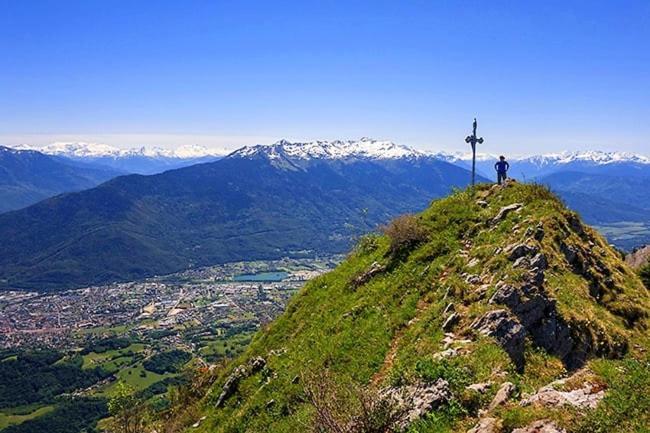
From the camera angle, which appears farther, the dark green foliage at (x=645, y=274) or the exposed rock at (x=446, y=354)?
the dark green foliage at (x=645, y=274)

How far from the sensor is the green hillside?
A: 13516 millimetres

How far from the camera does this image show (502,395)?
14.4 m

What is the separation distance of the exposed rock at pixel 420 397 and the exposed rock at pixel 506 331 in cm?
359

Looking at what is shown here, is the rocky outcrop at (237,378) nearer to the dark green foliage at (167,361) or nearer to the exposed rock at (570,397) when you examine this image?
the exposed rock at (570,397)

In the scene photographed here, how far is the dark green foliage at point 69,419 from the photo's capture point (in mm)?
131250

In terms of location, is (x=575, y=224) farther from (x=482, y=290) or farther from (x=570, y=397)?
(x=570, y=397)

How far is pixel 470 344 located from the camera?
59.3ft

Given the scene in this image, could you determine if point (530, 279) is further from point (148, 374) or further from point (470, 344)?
point (148, 374)

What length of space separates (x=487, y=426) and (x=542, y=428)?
4.96 ft

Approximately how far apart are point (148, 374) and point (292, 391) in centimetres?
16731

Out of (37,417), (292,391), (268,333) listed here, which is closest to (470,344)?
(292,391)

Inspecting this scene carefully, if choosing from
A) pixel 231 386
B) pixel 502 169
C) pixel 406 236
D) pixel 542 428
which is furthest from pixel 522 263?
pixel 231 386

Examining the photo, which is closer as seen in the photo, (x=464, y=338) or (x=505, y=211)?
(x=464, y=338)

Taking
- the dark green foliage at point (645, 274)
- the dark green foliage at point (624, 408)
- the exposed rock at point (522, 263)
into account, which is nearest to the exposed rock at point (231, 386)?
the exposed rock at point (522, 263)
